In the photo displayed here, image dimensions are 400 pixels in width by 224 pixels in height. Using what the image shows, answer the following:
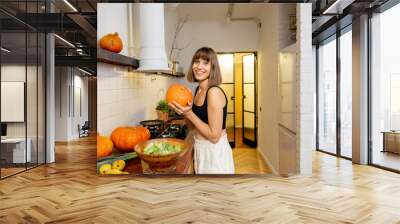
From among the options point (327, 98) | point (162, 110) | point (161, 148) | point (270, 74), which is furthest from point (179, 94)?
point (327, 98)

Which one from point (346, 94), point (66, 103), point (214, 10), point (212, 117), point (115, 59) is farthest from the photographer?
point (66, 103)

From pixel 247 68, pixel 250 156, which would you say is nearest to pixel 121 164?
pixel 250 156

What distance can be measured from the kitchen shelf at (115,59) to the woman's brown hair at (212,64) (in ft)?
2.05

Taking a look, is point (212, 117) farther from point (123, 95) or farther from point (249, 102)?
point (123, 95)

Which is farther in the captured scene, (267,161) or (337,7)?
(337,7)

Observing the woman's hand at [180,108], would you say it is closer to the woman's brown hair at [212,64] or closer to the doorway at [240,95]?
the woman's brown hair at [212,64]

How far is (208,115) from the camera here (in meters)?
3.71

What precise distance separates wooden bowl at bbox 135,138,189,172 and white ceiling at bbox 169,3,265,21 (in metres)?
1.38

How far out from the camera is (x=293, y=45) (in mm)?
3988

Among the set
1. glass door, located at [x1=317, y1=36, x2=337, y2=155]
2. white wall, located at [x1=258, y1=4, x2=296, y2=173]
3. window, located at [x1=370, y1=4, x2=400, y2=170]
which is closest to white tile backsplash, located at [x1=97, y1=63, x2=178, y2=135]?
white wall, located at [x1=258, y1=4, x2=296, y2=173]

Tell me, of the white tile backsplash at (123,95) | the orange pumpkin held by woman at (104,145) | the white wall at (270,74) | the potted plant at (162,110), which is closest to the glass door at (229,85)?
the white wall at (270,74)

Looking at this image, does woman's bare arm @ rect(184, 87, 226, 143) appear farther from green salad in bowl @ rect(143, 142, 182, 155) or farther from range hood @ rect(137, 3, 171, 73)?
range hood @ rect(137, 3, 171, 73)

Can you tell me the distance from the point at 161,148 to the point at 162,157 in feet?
0.34

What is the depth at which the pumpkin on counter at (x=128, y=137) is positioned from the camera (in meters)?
3.78
